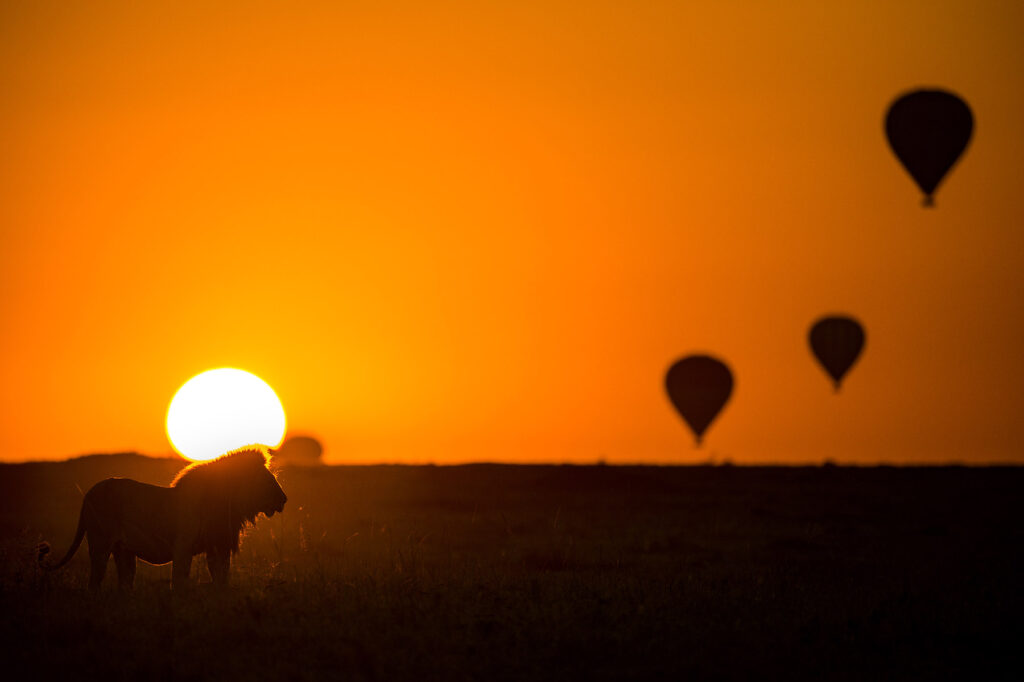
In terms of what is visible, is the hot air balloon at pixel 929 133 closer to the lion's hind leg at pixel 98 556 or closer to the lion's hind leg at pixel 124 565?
the lion's hind leg at pixel 124 565

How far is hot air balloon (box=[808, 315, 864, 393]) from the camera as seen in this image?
62.8m

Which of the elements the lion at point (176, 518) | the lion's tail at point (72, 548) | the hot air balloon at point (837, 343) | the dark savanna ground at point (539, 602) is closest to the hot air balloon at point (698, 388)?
the hot air balloon at point (837, 343)

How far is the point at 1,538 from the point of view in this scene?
80.1 ft

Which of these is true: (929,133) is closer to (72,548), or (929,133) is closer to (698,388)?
(698,388)

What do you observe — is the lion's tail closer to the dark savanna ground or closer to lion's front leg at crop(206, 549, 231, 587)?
the dark savanna ground

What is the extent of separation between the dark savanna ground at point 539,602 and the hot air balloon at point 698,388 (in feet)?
117

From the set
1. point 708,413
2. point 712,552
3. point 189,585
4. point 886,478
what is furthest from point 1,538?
point 708,413

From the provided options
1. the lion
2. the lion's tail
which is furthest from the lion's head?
the lion's tail

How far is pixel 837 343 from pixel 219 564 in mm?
51080

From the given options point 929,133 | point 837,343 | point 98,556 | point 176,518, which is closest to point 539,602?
point 176,518

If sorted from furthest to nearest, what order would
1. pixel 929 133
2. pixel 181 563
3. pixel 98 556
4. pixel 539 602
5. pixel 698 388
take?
pixel 698 388
pixel 929 133
pixel 98 556
pixel 181 563
pixel 539 602

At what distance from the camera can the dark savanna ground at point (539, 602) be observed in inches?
516

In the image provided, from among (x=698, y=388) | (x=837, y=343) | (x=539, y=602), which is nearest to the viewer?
(x=539, y=602)

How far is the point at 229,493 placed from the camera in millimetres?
16406
